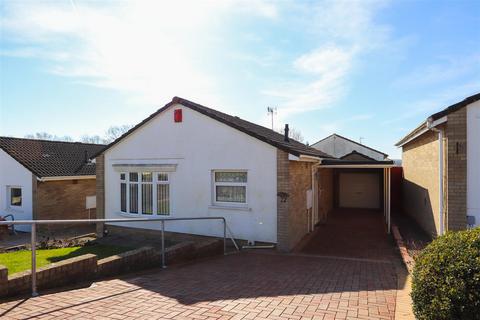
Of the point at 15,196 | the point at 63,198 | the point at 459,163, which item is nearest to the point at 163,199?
the point at 63,198

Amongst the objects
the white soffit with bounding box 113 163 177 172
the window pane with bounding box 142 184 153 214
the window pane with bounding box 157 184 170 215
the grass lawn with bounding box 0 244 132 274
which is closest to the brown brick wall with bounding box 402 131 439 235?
the white soffit with bounding box 113 163 177 172

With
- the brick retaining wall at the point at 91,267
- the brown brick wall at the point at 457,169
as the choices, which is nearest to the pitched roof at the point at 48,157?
the brick retaining wall at the point at 91,267

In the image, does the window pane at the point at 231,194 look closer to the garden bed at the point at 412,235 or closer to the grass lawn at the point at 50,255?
the grass lawn at the point at 50,255

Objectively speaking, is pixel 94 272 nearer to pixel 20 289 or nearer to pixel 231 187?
pixel 20 289

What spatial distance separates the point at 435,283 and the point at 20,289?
587 cm

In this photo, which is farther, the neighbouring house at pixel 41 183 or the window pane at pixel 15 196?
the window pane at pixel 15 196

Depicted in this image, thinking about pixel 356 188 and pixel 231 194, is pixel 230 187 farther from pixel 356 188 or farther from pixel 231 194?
pixel 356 188

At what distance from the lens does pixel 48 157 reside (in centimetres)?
2108

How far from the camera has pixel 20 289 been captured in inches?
216

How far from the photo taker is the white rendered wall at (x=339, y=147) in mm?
32075

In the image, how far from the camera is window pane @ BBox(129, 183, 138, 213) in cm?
1392

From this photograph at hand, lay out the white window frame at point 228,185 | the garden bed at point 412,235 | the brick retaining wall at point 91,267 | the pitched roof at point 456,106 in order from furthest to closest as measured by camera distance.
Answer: the white window frame at point 228,185
the garden bed at point 412,235
the pitched roof at point 456,106
the brick retaining wall at point 91,267

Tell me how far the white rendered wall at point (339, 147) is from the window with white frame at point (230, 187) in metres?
22.5

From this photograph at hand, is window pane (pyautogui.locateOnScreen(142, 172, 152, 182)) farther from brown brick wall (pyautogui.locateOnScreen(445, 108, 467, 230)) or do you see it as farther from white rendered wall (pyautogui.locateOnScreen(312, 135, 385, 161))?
white rendered wall (pyautogui.locateOnScreen(312, 135, 385, 161))
